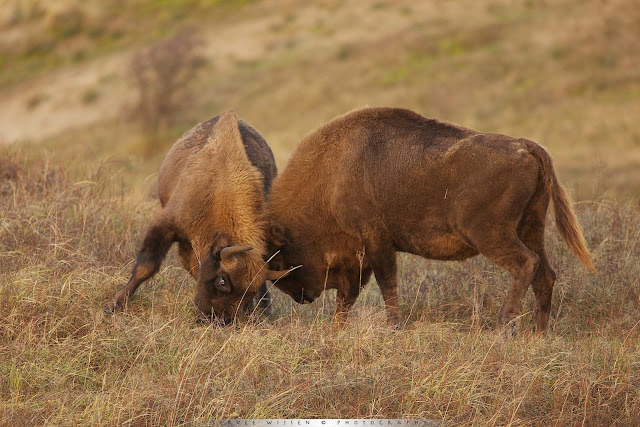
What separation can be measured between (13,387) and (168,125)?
23.5 meters

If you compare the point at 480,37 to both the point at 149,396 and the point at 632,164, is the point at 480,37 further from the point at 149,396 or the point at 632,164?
the point at 149,396

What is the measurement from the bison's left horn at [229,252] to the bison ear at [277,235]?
1.48ft

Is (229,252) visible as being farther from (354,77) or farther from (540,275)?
(354,77)

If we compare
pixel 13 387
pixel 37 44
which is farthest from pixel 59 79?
pixel 13 387

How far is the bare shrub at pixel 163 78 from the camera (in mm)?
28547

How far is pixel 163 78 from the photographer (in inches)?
1147

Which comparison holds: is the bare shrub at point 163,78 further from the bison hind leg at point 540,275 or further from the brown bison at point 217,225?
the bison hind leg at point 540,275

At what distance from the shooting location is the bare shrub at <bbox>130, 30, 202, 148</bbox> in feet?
93.7

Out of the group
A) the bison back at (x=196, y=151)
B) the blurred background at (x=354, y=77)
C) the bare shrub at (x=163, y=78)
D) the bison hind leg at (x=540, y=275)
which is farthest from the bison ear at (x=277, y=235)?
the bare shrub at (x=163, y=78)

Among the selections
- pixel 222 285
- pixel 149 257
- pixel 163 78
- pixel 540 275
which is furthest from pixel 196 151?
pixel 163 78

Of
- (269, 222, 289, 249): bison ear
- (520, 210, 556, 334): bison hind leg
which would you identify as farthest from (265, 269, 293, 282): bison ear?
(520, 210, 556, 334): bison hind leg

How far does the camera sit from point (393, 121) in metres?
7.17

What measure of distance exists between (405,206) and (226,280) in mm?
1580

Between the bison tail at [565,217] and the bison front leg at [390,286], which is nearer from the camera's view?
the bison tail at [565,217]
